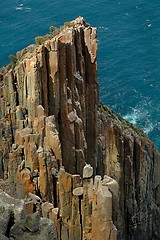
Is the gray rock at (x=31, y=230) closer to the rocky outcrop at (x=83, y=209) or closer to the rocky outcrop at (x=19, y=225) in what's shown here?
the rocky outcrop at (x=19, y=225)

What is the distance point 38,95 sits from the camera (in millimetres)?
60531

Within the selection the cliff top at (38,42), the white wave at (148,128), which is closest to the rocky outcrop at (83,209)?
the cliff top at (38,42)

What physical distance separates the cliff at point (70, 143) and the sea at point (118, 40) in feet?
158

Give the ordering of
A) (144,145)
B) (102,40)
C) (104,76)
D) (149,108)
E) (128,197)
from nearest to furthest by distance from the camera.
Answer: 1. (128,197)
2. (144,145)
3. (149,108)
4. (104,76)
5. (102,40)

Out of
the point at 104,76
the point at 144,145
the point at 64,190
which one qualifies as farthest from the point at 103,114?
the point at 104,76

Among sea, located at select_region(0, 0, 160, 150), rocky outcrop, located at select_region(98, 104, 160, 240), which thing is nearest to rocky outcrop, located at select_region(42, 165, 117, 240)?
rocky outcrop, located at select_region(98, 104, 160, 240)

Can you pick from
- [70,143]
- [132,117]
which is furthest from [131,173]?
[132,117]

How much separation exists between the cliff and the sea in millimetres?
48308

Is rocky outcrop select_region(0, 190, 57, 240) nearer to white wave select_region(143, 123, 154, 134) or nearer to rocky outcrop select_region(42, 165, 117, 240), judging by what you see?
rocky outcrop select_region(42, 165, 117, 240)

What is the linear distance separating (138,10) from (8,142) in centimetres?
12336

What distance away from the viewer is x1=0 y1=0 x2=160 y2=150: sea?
139 meters

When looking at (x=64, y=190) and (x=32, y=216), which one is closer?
(x=32, y=216)

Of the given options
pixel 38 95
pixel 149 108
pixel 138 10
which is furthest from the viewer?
pixel 138 10

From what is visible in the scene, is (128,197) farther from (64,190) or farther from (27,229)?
(27,229)
